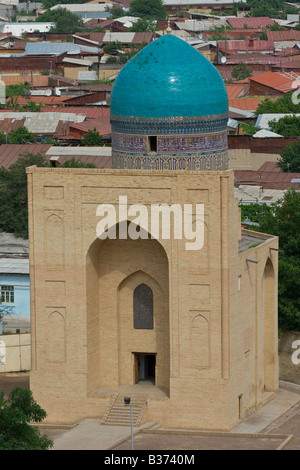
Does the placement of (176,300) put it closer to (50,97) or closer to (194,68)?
(194,68)

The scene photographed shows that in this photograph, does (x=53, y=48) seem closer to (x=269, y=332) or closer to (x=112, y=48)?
(x=112, y=48)

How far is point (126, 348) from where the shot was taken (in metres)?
33.5

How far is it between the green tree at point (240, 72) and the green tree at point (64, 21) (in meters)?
35.3

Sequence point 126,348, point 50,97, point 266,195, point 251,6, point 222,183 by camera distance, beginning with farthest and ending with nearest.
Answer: point 251,6 < point 50,97 < point 266,195 < point 126,348 < point 222,183

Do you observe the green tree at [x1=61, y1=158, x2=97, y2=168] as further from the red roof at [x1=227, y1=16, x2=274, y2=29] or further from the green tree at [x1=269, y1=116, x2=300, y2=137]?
the red roof at [x1=227, y1=16, x2=274, y2=29]

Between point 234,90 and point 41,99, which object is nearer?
point 41,99

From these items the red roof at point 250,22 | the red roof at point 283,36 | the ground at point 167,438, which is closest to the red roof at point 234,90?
the red roof at point 283,36

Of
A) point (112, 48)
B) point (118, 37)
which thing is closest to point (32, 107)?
point (112, 48)

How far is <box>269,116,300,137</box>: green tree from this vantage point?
67494 mm

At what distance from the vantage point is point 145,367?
33.7 m

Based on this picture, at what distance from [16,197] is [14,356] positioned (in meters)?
17.2

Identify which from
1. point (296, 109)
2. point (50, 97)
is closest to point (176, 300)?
point (296, 109)

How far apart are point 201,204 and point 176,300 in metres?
2.07

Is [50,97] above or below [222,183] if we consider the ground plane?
below
